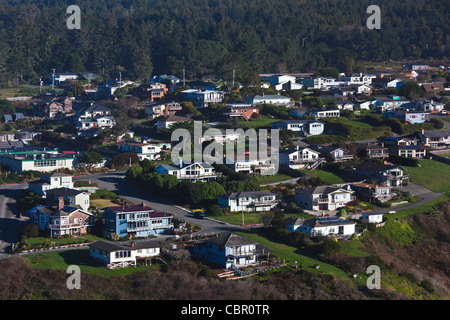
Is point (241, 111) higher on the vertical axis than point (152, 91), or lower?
lower

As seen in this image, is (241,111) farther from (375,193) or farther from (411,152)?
(375,193)

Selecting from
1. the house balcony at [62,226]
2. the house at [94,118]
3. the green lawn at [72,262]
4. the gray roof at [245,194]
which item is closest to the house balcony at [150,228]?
the house balcony at [62,226]

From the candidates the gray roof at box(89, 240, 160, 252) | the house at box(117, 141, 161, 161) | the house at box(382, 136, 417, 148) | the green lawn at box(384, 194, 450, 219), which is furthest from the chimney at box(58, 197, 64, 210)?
the house at box(382, 136, 417, 148)

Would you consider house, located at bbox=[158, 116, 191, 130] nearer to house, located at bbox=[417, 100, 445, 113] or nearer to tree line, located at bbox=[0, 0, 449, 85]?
tree line, located at bbox=[0, 0, 449, 85]

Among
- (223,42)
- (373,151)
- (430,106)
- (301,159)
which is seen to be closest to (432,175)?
(373,151)

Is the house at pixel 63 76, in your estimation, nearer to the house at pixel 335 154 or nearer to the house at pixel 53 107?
the house at pixel 53 107
